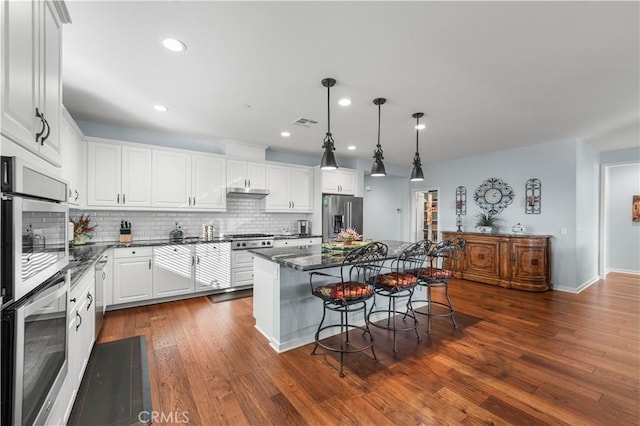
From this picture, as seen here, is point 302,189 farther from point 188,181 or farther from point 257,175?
point 188,181

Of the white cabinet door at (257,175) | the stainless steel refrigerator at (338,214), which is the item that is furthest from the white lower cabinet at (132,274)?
the stainless steel refrigerator at (338,214)

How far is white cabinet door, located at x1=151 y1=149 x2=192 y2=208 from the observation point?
436 cm

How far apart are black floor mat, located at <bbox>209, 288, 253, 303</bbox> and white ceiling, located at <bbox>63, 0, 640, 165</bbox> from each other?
8.46ft

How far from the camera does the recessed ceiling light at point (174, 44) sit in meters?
2.14

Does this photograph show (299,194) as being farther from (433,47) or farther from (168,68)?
(433,47)

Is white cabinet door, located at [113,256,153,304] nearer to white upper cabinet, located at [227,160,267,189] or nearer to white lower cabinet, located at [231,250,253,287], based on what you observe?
white lower cabinet, located at [231,250,253,287]

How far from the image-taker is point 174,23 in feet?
6.44

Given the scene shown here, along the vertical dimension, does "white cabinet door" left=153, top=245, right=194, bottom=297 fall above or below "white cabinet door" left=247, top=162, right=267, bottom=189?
below

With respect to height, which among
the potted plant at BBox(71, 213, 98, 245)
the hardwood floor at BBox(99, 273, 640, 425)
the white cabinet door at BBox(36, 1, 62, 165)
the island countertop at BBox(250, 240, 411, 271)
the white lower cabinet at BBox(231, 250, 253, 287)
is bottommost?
the hardwood floor at BBox(99, 273, 640, 425)

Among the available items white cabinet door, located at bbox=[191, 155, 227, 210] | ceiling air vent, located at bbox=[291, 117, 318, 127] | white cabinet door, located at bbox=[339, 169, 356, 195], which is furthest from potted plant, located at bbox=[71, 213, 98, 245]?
white cabinet door, located at bbox=[339, 169, 356, 195]

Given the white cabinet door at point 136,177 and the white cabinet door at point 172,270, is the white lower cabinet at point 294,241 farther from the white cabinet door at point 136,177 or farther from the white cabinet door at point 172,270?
the white cabinet door at point 136,177

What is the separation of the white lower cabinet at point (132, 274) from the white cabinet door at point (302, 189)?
105 inches

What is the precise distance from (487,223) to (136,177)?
20.3 ft

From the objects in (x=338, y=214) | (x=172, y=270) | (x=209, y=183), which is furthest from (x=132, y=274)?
(x=338, y=214)
